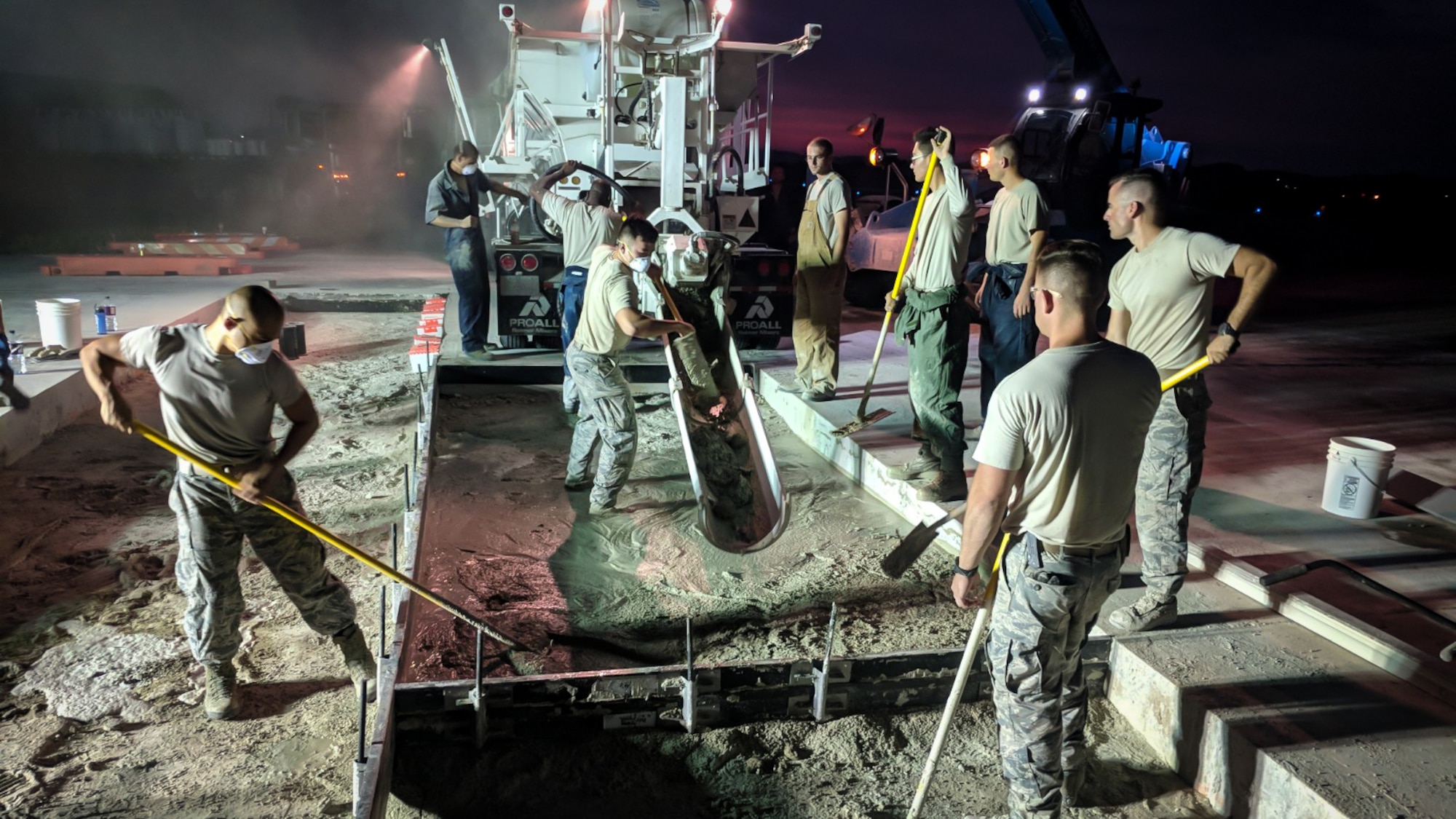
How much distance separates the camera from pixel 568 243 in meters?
6.45

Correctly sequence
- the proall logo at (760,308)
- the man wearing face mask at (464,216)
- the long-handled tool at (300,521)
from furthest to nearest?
the proall logo at (760,308) → the man wearing face mask at (464,216) → the long-handled tool at (300,521)

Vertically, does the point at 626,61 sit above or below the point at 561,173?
above

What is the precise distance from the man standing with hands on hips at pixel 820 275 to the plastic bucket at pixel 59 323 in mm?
5883

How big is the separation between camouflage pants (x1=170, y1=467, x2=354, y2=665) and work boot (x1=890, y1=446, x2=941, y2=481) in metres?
3.01

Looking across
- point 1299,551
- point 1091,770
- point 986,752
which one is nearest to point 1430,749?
point 1091,770

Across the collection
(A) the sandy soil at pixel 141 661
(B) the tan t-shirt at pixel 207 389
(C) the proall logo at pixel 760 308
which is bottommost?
(A) the sandy soil at pixel 141 661

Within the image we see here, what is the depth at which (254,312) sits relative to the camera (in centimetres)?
276

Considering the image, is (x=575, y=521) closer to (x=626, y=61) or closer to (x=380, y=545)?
(x=380, y=545)

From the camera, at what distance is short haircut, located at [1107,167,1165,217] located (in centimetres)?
329

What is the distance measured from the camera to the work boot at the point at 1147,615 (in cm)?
324

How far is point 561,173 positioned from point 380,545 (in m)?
3.25

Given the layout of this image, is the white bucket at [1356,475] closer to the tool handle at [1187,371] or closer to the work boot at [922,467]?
the tool handle at [1187,371]

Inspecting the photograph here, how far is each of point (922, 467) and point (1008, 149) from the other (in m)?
1.77

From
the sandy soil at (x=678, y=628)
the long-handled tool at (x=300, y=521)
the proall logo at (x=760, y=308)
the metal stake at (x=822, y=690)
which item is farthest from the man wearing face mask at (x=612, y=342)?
the proall logo at (x=760, y=308)
